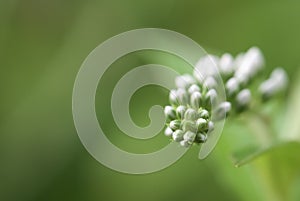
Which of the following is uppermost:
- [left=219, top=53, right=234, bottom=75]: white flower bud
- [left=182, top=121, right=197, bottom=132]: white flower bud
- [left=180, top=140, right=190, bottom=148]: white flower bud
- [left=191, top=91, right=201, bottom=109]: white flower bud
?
[left=219, top=53, right=234, bottom=75]: white flower bud

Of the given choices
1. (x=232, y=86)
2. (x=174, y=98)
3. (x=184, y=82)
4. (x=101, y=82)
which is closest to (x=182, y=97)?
(x=174, y=98)

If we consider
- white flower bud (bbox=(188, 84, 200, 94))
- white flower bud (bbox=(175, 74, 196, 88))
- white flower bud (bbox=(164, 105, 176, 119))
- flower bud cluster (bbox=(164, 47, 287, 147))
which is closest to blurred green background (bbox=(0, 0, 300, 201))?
flower bud cluster (bbox=(164, 47, 287, 147))

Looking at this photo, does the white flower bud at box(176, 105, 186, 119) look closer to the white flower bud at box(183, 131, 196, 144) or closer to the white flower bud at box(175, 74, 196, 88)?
the white flower bud at box(183, 131, 196, 144)

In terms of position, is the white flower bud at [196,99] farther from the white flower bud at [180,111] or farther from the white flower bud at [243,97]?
the white flower bud at [243,97]

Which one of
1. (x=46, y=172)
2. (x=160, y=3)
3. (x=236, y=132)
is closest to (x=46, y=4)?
(x=160, y=3)

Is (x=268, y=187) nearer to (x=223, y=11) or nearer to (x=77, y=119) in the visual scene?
(x=77, y=119)

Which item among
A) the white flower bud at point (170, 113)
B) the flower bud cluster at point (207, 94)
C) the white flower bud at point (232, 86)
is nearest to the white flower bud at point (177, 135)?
the flower bud cluster at point (207, 94)

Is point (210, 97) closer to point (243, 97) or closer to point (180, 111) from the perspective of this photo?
point (180, 111)
